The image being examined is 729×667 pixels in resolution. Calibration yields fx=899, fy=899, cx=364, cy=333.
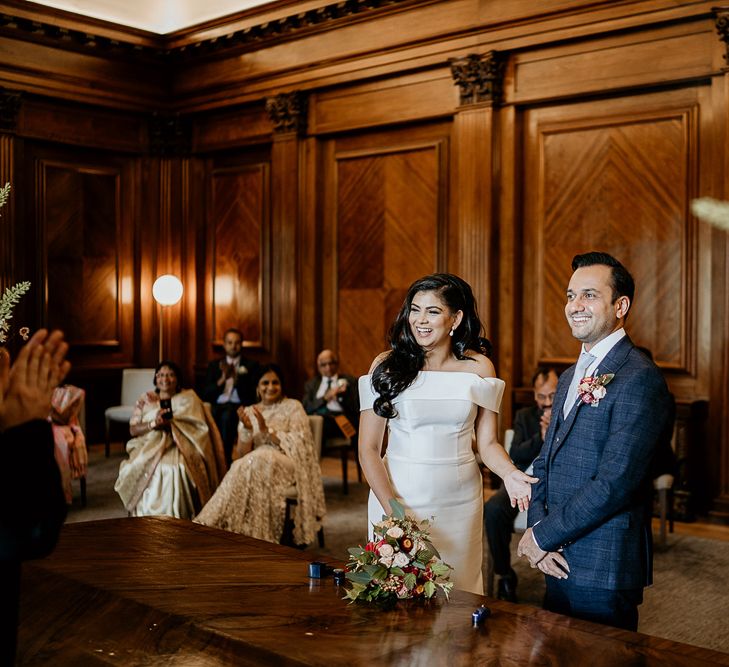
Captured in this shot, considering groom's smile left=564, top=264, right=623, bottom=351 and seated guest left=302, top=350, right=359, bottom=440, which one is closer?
groom's smile left=564, top=264, right=623, bottom=351

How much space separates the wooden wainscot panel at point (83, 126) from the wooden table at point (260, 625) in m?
7.70

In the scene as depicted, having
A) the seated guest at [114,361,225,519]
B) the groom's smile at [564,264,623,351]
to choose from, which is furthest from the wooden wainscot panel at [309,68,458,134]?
the groom's smile at [564,264,623,351]

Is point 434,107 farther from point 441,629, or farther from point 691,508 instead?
point 441,629

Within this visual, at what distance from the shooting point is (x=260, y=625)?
2.19 m

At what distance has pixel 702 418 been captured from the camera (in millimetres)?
6762

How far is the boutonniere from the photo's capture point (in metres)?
2.64

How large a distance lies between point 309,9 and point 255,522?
216 inches

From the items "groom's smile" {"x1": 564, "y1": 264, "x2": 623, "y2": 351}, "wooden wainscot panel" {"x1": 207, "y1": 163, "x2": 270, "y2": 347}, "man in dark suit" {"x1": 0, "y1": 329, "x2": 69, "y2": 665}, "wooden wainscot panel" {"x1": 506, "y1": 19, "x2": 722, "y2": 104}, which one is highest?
"wooden wainscot panel" {"x1": 506, "y1": 19, "x2": 722, "y2": 104}

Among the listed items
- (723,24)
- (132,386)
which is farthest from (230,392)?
(723,24)

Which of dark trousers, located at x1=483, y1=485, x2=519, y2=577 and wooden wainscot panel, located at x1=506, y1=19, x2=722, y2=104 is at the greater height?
wooden wainscot panel, located at x1=506, y1=19, x2=722, y2=104

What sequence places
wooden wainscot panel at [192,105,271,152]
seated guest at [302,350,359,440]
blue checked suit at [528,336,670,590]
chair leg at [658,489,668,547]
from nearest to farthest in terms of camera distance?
blue checked suit at [528,336,670,590] < chair leg at [658,489,668,547] < seated guest at [302,350,359,440] < wooden wainscot panel at [192,105,271,152]

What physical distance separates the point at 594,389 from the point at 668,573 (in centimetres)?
310

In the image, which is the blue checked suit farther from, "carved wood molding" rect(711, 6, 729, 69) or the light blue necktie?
"carved wood molding" rect(711, 6, 729, 69)

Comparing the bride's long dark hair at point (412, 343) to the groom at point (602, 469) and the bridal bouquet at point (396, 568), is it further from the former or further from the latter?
the bridal bouquet at point (396, 568)
